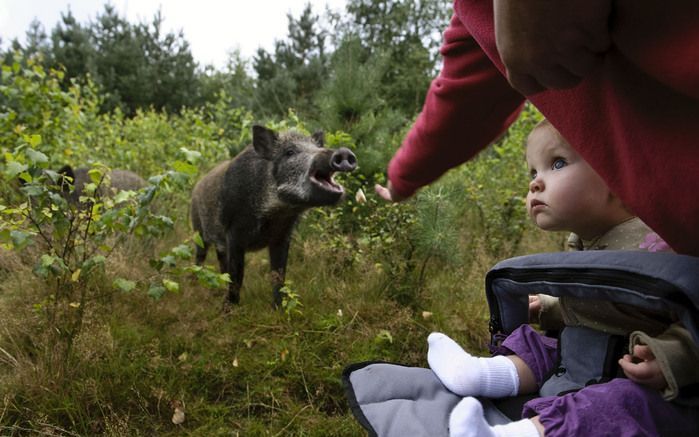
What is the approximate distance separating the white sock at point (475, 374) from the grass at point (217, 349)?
3.46 feet

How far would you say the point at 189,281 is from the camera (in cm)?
409

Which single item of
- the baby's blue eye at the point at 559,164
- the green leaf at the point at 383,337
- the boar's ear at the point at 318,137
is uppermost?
the boar's ear at the point at 318,137

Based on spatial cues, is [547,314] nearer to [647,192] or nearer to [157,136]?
[647,192]

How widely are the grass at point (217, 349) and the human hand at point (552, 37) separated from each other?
202 centimetres

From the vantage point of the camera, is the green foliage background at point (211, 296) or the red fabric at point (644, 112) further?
the green foliage background at point (211, 296)

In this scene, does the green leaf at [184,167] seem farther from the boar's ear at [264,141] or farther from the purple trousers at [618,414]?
the purple trousers at [618,414]

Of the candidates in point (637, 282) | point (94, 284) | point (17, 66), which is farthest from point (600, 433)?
point (17, 66)

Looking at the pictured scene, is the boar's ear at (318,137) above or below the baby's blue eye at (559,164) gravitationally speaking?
above

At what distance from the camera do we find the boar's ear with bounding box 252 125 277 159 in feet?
11.8

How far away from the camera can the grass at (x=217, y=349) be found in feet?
7.73

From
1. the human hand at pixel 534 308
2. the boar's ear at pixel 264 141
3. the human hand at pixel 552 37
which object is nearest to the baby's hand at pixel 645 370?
the human hand at pixel 534 308

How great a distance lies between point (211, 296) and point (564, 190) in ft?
9.89

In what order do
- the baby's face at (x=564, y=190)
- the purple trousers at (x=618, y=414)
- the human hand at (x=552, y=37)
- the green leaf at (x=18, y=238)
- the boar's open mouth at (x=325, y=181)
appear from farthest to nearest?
Answer: 1. the boar's open mouth at (x=325, y=181)
2. the green leaf at (x=18, y=238)
3. the baby's face at (x=564, y=190)
4. the purple trousers at (x=618, y=414)
5. the human hand at (x=552, y=37)

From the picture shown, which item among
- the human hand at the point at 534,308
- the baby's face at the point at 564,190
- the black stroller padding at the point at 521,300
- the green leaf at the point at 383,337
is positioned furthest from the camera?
the green leaf at the point at 383,337
